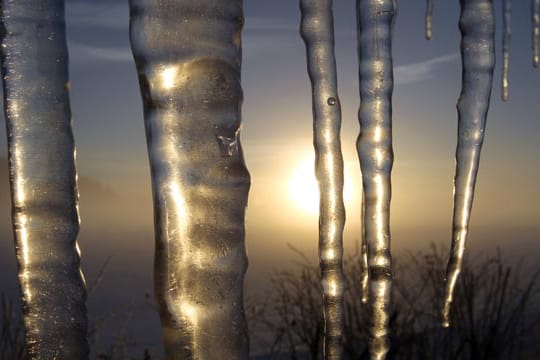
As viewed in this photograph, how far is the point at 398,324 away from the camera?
195 inches

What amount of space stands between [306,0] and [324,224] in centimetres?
61

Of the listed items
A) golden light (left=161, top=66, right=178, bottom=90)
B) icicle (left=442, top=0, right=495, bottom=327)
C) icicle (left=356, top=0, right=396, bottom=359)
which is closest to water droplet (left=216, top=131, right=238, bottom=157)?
golden light (left=161, top=66, right=178, bottom=90)

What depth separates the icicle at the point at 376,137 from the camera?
1669 mm

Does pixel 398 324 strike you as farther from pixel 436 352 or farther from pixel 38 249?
pixel 38 249

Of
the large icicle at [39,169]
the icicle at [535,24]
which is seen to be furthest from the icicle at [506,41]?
the large icicle at [39,169]

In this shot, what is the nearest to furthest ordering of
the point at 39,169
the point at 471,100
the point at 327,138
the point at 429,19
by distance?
the point at 39,169 < the point at 327,138 < the point at 471,100 < the point at 429,19

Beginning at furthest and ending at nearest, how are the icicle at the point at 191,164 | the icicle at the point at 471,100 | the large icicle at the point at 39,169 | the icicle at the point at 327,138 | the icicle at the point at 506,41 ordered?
1. the icicle at the point at 506,41
2. the icicle at the point at 471,100
3. the icicle at the point at 327,138
4. the large icicle at the point at 39,169
5. the icicle at the point at 191,164

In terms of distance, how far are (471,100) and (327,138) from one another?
1.53 feet

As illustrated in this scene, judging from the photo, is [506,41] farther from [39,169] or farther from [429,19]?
[39,169]

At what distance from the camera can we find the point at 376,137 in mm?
1696

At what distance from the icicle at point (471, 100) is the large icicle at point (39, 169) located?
1.09 m

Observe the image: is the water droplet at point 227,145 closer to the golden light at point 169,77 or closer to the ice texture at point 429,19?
the golden light at point 169,77

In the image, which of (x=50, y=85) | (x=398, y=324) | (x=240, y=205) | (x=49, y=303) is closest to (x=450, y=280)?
(x=240, y=205)

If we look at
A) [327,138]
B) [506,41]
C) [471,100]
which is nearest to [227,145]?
[327,138]
